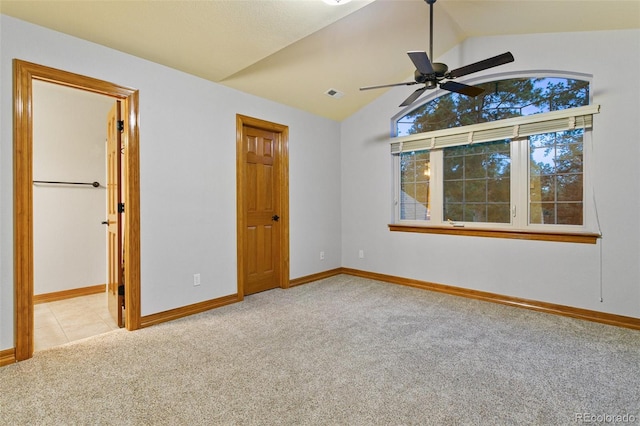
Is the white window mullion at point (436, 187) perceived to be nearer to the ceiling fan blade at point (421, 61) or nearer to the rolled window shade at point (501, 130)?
the rolled window shade at point (501, 130)

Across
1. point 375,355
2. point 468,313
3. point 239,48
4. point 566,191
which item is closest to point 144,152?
point 239,48

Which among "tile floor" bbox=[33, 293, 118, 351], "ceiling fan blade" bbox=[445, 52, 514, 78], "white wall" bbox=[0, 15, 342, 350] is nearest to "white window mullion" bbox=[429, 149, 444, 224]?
"ceiling fan blade" bbox=[445, 52, 514, 78]

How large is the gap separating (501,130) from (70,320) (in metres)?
5.01

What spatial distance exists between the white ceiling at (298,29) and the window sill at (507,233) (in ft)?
6.34

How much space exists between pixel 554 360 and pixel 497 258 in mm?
1527

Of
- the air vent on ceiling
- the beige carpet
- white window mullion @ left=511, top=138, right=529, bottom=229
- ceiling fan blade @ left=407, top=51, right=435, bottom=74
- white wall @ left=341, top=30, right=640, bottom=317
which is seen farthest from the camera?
the air vent on ceiling

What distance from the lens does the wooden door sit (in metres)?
2.95

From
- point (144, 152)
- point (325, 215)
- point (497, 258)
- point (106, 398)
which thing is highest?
point (144, 152)

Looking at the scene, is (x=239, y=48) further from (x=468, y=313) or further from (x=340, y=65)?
(x=468, y=313)

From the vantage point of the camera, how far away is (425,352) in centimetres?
240

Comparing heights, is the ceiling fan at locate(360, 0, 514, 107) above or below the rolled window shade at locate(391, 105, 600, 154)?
above

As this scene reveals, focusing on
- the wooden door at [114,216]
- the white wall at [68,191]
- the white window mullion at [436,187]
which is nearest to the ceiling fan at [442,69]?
the white window mullion at [436,187]

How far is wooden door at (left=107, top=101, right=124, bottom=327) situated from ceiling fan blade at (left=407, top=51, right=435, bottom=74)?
8.60 feet

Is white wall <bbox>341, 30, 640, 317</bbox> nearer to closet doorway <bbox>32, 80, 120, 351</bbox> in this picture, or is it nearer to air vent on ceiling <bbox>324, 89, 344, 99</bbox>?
air vent on ceiling <bbox>324, 89, 344, 99</bbox>
